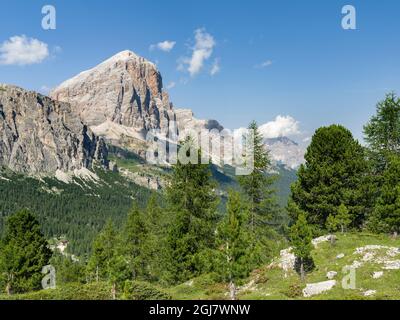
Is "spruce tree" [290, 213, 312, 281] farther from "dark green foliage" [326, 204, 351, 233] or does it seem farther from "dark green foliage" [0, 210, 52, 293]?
"dark green foliage" [0, 210, 52, 293]

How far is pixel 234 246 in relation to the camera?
27547 millimetres

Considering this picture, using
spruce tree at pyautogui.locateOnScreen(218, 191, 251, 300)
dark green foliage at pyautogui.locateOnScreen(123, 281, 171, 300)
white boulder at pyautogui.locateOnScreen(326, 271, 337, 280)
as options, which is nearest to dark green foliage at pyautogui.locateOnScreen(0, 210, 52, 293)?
dark green foliage at pyautogui.locateOnScreen(123, 281, 171, 300)

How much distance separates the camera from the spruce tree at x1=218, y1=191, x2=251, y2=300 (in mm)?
27141

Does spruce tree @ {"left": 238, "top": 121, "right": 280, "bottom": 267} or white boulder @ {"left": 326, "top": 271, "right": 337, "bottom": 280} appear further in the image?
spruce tree @ {"left": 238, "top": 121, "right": 280, "bottom": 267}

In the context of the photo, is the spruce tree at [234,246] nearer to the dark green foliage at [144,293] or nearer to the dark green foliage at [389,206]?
the dark green foliage at [144,293]

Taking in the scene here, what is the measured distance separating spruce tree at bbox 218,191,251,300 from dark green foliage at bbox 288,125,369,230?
1952 centimetres

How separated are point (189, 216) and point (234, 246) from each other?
15.1 meters

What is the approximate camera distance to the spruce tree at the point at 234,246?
27.1 meters

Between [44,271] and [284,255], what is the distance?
30.8 metres

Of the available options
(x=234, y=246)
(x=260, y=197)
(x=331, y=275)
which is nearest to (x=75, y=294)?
(x=234, y=246)

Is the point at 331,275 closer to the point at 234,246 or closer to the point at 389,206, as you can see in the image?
the point at 234,246

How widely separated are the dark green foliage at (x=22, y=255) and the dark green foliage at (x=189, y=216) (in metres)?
18.6
